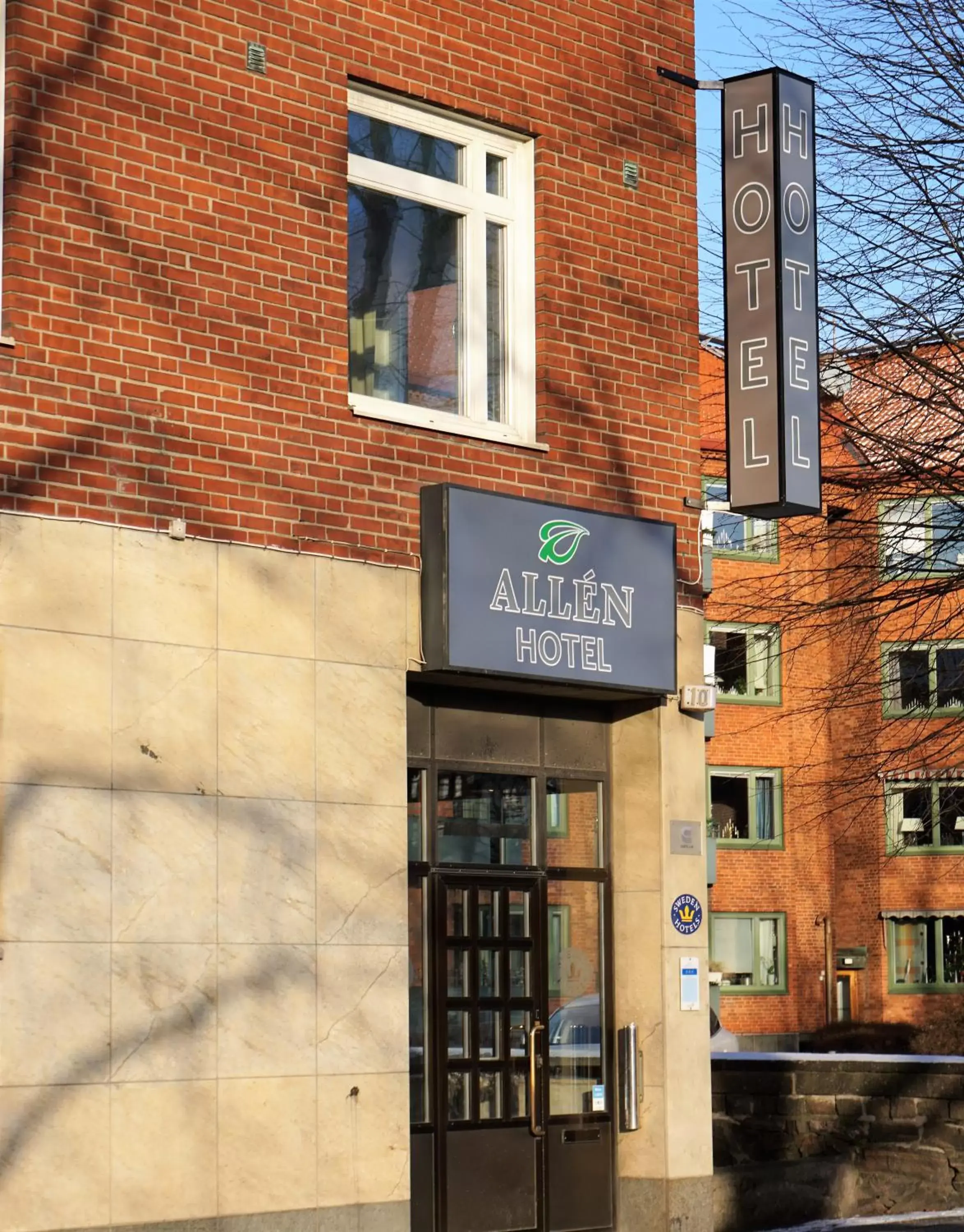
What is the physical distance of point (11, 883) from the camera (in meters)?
9.62

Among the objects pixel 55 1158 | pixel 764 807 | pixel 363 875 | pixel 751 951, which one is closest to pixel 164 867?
pixel 363 875

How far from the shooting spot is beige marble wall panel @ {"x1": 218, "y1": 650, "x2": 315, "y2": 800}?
35.1 ft

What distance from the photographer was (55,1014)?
9.70 m

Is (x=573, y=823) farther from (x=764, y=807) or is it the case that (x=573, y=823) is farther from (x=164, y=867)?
(x=764, y=807)

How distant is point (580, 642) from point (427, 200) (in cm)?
286

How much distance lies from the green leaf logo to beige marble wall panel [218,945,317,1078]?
2.82m

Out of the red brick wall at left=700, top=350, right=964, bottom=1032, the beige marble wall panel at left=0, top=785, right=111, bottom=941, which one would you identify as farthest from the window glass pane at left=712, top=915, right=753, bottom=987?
the beige marble wall panel at left=0, top=785, right=111, bottom=941

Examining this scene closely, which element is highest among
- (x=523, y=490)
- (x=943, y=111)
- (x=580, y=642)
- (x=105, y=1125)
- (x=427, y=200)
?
(x=943, y=111)

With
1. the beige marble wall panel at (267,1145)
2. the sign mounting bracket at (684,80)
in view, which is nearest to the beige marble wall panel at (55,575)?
the beige marble wall panel at (267,1145)

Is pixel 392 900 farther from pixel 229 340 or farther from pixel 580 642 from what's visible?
pixel 229 340

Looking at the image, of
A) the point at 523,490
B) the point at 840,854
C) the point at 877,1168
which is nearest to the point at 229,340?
the point at 523,490

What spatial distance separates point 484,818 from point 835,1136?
5.65m

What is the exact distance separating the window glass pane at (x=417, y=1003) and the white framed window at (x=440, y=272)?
2.86m

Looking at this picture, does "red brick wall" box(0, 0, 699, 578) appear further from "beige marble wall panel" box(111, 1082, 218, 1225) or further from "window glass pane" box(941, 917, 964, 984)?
"window glass pane" box(941, 917, 964, 984)
